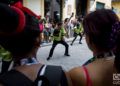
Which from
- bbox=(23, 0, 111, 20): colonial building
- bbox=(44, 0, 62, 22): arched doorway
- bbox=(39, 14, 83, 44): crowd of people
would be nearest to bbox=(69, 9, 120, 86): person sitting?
bbox=(39, 14, 83, 44): crowd of people

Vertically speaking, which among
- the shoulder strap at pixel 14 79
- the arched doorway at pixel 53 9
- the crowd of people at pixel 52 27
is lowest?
the crowd of people at pixel 52 27

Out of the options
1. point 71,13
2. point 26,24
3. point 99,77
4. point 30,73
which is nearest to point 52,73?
point 30,73

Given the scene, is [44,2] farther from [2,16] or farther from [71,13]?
[2,16]

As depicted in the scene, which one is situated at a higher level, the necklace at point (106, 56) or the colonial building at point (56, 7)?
the necklace at point (106, 56)

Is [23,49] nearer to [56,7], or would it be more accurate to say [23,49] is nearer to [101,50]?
[101,50]

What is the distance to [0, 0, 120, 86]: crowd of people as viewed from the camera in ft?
6.80

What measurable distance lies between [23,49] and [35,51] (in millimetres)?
82

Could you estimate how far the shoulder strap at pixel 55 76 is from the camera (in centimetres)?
210

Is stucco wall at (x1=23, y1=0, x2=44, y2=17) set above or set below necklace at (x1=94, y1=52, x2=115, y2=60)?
below

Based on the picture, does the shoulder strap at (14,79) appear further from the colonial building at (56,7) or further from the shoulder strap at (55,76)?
the colonial building at (56,7)

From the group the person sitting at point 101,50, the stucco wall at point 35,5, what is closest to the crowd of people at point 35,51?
the person sitting at point 101,50

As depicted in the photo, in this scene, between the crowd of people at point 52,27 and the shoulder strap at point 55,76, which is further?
the crowd of people at point 52,27

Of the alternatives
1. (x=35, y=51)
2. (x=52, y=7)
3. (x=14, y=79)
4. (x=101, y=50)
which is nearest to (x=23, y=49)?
(x=35, y=51)

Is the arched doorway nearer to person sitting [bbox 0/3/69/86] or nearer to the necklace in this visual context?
the necklace
